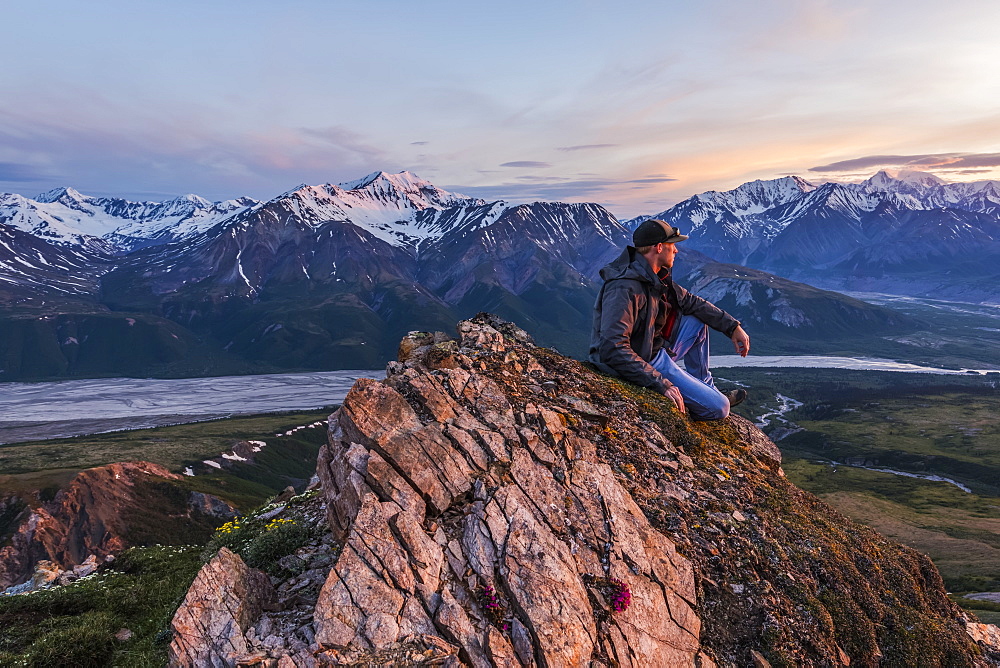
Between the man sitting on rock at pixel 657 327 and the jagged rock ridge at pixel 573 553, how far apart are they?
136 centimetres

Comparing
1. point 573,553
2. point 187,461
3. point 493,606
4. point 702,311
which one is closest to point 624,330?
point 702,311

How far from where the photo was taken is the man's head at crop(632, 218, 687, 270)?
1542cm

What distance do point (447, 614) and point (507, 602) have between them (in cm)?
125

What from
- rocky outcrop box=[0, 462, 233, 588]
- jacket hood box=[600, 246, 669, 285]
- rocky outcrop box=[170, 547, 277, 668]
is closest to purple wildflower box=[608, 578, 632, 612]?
rocky outcrop box=[170, 547, 277, 668]

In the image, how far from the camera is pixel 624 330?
15.5 meters

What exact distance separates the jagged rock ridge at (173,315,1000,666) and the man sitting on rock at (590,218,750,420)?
1.36 metres

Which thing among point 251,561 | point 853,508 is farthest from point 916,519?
point 251,561

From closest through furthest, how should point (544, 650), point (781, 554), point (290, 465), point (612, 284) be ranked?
1. point (544, 650)
2. point (781, 554)
3. point (612, 284)
4. point (290, 465)

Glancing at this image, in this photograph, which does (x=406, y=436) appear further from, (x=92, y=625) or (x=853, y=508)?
(x=853, y=508)

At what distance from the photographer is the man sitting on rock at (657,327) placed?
1544cm

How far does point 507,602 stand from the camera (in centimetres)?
1066

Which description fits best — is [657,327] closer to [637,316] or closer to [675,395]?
[637,316]

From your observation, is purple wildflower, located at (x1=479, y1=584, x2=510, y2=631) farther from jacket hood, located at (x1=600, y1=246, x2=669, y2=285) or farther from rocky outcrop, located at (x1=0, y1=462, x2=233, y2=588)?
rocky outcrop, located at (x1=0, y1=462, x2=233, y2=588)

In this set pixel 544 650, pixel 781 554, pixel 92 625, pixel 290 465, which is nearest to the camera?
pixel 544 650
